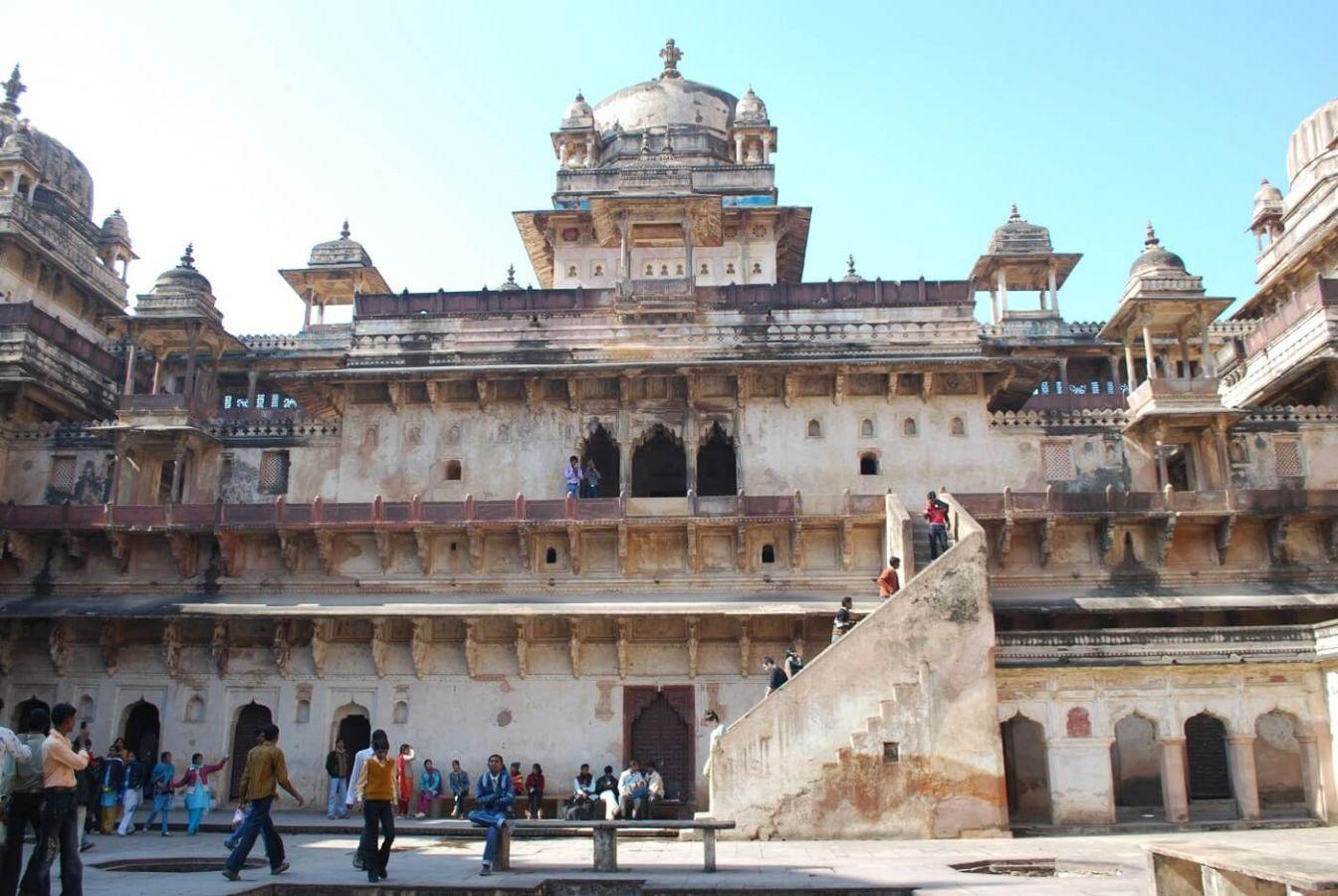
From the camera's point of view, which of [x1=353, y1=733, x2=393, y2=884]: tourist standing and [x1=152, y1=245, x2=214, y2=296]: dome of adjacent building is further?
[x1=152, y1=245, x2=214, y2=296]: dome of adjacent building

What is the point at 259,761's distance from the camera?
11.1 meters

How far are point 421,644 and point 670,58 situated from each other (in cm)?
2555

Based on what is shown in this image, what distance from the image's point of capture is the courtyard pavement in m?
10.8

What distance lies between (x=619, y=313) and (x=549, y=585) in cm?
675

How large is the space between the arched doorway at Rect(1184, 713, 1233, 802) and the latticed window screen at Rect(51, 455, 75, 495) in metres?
24.2

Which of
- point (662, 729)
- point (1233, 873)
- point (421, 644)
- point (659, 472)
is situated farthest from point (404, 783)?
point (1233, 873)

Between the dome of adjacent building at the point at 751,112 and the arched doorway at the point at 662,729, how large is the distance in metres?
21.0

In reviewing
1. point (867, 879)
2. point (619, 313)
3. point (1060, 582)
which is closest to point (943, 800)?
point (867, 879)

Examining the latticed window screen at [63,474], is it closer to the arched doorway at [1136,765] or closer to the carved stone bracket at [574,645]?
the carved stone bracket at [574,645]

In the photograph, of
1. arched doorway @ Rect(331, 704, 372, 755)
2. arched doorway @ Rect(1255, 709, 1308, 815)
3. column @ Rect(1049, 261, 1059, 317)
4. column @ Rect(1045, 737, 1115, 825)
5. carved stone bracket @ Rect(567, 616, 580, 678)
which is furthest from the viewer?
column @ Rect(1049, 261, 1059, 317)

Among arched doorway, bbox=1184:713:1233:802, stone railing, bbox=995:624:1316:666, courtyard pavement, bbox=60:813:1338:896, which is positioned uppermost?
stone railing, bbox=995:624:1316:666

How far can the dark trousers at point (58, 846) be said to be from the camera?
871 cm

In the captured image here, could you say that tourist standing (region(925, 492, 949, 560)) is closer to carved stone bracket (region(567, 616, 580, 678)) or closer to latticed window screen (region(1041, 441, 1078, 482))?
latticed window screen (region(1041, 441, 1078, 482))

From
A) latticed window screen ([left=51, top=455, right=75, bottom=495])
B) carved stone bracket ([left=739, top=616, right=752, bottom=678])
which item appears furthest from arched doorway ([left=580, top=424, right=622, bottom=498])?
latticed window screen ([left=51, top=455, right=75, bottom=495])
